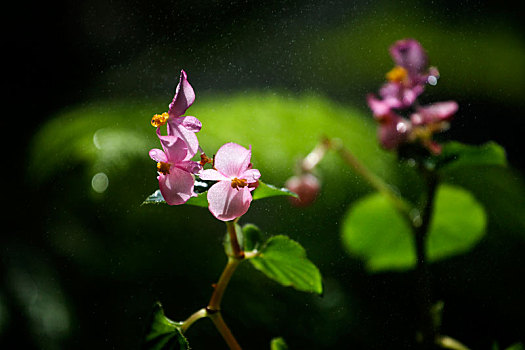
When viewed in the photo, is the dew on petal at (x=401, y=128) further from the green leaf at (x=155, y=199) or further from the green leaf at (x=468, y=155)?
the green leaf at (x=155, y=199)

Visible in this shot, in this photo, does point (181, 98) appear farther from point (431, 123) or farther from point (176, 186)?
point (431, 123)

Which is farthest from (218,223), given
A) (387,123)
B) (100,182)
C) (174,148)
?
(174,148)

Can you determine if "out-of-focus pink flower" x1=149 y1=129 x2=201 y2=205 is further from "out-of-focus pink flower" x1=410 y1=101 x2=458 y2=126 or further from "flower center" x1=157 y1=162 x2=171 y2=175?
"out-of-focus pink flower" x1=410 y1=101 x2=458 y2=126

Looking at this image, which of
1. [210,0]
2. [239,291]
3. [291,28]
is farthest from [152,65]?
[239,291]

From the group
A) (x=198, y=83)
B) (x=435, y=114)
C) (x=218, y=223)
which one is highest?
(x=435, y=114)

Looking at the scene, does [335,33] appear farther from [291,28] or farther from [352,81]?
[291,28]

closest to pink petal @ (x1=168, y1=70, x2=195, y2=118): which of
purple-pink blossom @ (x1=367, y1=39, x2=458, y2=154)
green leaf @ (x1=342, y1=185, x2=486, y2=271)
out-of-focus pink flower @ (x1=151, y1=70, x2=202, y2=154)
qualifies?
out-of-focus pink flower @ (x1=151, y1=70, x2=202, y2=154)

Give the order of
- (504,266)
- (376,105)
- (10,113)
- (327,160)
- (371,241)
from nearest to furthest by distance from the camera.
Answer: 1. (376,105)
2. (371,241)
3. (504,266)
4. (327,160)
5. (10,113)

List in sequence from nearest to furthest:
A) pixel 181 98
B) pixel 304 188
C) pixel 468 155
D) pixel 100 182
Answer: pixel 181 98 < pixel 468 155 < pixel 304 188 < pixel 100 182
